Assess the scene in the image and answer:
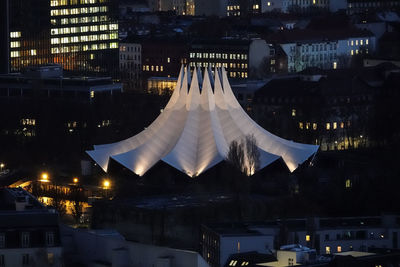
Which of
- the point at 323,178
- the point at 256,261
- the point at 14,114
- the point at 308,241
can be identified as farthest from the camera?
the point at 14,114

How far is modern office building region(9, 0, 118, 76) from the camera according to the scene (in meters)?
93.4

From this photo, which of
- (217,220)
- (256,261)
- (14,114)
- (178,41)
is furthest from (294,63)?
(256,261)

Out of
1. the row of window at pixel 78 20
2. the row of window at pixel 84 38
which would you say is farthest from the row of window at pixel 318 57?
the row of window at pixel 78 20

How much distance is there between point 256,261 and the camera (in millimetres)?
41156

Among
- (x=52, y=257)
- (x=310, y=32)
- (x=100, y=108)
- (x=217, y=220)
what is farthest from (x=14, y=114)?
(x=52, y=257)

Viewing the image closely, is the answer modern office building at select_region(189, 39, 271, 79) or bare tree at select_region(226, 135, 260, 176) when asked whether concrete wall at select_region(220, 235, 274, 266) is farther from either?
modern office building at select_region(189, 39, 271, 79)

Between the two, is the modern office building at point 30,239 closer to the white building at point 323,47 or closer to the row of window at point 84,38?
the white building at point 323,47

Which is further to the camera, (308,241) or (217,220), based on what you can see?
(217,220)

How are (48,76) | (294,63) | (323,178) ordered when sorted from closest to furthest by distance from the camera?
(323,178) → (48,76) → (294,63)

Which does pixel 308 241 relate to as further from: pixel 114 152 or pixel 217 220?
pixel 114 152

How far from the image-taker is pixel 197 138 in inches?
2314

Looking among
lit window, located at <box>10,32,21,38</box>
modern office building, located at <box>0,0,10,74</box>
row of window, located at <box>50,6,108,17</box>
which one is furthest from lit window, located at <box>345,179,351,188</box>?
row of window, located at <box>50,6,108,17</box>

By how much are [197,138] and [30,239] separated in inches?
854

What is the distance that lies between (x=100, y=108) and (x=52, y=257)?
37556 millimetres
